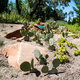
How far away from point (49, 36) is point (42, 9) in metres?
10.2

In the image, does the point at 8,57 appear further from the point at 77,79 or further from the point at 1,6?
the point at 1,6

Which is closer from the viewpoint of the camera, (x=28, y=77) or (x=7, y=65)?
(x=28, y=77)

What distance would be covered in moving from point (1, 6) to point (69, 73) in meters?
16.4

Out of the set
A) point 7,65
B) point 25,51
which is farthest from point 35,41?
Answer: point 7,65

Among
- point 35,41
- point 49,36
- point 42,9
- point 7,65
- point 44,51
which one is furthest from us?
point 42,9

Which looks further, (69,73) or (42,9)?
(42,9)

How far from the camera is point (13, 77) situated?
6.17 ft

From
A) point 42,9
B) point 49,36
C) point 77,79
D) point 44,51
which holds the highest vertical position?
point 42,9

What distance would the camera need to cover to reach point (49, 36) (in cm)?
320

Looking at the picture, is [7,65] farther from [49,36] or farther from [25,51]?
[49,36]

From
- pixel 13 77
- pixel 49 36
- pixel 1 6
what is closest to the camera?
pixel 13 77

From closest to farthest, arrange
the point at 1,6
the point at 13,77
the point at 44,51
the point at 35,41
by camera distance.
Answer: the point at 13,77, the point at 44,51, the point at 35,41, the point at 1,6

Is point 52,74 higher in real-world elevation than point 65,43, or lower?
lower

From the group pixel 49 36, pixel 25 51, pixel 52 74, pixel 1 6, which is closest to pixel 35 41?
pixel 49 36
